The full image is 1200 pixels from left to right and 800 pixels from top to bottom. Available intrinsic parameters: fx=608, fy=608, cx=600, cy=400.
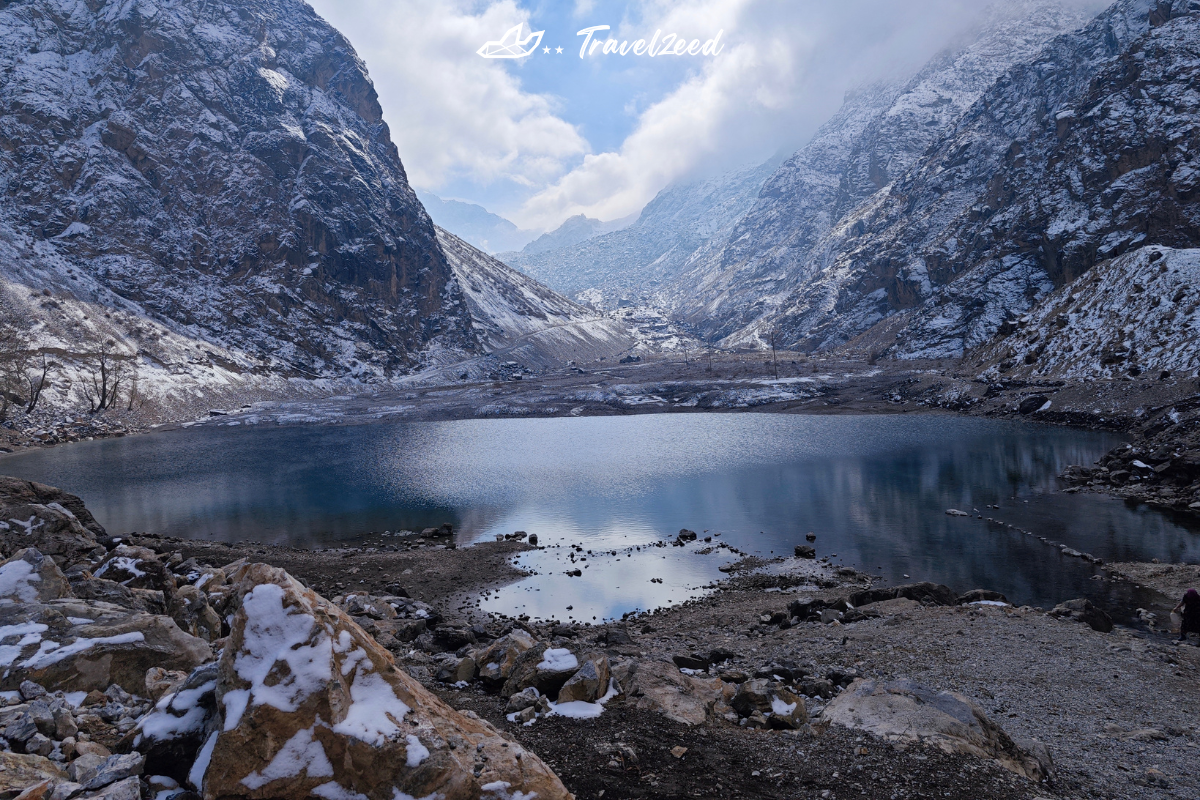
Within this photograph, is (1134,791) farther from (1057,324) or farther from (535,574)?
(1057,324)

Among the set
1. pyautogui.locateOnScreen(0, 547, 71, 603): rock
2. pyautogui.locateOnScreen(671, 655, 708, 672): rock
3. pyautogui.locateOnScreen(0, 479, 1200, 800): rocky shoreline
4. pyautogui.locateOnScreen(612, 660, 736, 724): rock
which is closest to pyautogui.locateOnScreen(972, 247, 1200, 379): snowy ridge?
pyautogui.locateOnScreen(0, 479, 1200, 800): rocky shoreline

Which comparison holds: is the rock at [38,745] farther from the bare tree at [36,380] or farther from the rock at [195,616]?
the bare tree at [36,380]

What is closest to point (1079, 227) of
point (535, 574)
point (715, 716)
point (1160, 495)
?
point (1160, 495)

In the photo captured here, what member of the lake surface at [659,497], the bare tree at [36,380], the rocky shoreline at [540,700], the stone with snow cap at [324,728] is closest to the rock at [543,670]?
the rocky shoreline at [540,700]

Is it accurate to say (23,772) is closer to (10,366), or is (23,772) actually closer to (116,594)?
(116,594)

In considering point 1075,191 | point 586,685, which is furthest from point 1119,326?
point 586,685

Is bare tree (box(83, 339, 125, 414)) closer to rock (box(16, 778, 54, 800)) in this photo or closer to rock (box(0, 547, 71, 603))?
rock (box(0, 547, 71, 603))
